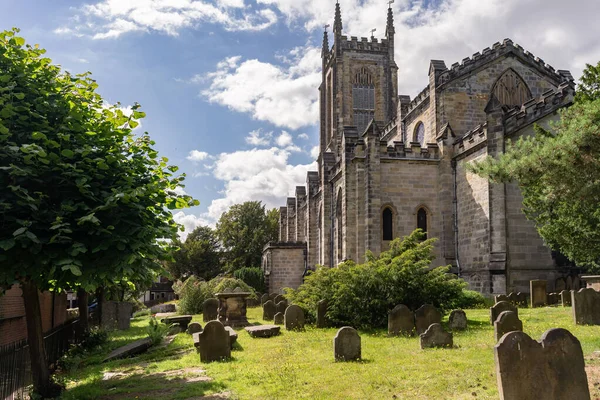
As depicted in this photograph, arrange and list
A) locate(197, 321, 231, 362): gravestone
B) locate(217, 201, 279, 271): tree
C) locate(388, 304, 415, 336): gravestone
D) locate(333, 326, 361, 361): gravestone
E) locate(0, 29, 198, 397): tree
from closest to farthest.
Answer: locate(0, 29, 198, 397): tree
locate(333, 326, 361, 361): gravestone
locate(197, 321, 231, 362): gravestone
locate(388, 304, 415, 336): gravestone
locate(217, 201, 279, 271): tree

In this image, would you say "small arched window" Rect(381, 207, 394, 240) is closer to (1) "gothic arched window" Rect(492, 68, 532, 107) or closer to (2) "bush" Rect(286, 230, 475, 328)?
(1) "gothic arched window" Rect(492, 68, 532, 107)

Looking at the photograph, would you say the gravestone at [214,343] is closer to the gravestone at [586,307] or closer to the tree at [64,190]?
the tree at [64,190]

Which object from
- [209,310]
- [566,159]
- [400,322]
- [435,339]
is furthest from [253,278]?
[566,159]

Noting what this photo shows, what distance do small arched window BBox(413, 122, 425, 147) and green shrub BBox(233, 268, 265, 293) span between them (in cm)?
1739

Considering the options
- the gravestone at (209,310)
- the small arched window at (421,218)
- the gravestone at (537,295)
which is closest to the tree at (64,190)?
the gravestone at (209,310)

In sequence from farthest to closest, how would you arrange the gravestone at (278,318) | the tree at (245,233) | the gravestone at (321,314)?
the tree at (245,233)
the gravestone at (278,318)
the gravestone at (321,314)

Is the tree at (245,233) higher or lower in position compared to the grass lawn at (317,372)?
higher

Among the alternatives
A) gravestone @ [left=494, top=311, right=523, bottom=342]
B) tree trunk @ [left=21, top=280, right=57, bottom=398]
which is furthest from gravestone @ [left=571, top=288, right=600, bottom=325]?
tree trunk @ [left=21, top=280, right=57, bottom=398]

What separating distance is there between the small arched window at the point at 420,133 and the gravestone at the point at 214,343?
22227mm

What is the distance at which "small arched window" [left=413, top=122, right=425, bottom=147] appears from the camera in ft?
103

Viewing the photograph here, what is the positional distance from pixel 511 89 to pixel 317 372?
2344cm

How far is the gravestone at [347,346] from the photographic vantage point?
10297mm

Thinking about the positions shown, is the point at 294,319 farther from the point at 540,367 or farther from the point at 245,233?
the point at 245,233

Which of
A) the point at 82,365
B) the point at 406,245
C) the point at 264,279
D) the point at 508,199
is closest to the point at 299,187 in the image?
the point at 264,279
